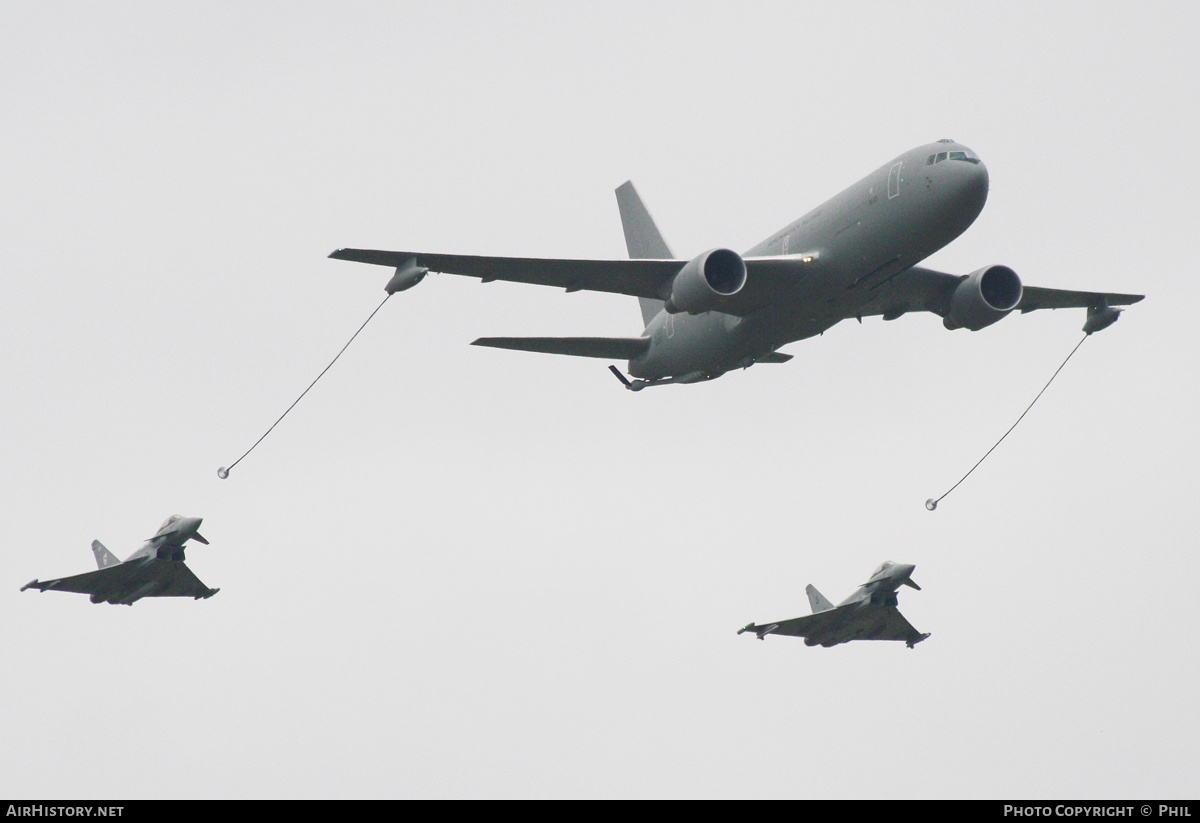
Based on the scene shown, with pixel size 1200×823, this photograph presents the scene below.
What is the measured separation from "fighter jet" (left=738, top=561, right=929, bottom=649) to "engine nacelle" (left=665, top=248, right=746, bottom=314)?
14.0 m

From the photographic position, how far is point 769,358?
135ft

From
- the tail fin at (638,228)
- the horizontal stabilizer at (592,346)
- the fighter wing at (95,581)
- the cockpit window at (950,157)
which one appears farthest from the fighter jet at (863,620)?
the fighter wing at (95,581)

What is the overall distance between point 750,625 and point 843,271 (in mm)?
14595

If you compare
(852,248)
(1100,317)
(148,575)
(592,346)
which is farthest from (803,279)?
(148,575)

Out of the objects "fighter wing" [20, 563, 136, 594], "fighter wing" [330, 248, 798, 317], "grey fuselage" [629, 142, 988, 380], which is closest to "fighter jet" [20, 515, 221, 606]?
"fighter wing" [20, 563, 136, 594]

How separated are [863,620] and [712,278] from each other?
1782 cm

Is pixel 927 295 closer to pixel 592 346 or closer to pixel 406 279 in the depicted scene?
pixel 592 346

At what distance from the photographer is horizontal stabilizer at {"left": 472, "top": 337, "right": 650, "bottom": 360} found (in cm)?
4000

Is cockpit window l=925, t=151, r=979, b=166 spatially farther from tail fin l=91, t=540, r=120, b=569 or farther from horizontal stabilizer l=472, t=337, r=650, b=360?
tail fin l=91, t=540, r=120, b=569

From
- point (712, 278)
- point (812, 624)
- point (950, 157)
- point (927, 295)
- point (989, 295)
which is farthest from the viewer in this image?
point (812, 624)

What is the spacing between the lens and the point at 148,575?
44781 millimetres

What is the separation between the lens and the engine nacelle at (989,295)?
38.2 m
